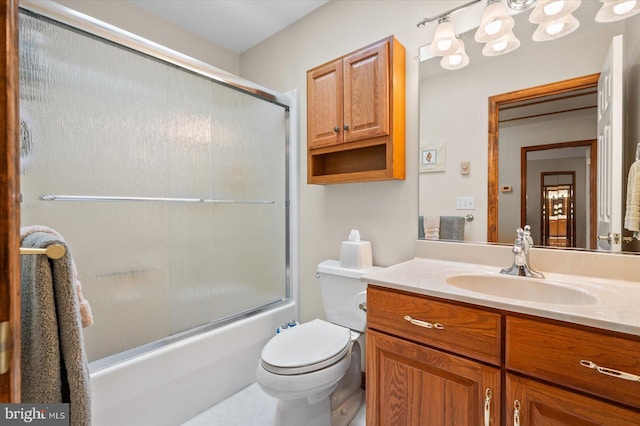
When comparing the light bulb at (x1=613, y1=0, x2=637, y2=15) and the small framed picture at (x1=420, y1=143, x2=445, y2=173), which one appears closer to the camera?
the light bulb at (x1=613, y1=0, x2=637, y2=15)

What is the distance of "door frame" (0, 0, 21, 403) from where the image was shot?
14.9 inches

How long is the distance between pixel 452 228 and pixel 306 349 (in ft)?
3.01

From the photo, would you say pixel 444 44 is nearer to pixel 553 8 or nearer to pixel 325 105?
pixel 553 8

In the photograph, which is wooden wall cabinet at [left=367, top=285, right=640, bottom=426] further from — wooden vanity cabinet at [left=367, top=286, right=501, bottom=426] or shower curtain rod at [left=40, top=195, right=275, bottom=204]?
shower curtain rod at [left=40, top=195, right=275, bottom=204]

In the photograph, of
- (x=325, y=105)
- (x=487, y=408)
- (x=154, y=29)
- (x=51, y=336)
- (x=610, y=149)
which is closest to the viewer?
(x=51, y=336)

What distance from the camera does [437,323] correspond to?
98cm

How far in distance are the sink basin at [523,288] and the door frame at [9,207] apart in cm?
119

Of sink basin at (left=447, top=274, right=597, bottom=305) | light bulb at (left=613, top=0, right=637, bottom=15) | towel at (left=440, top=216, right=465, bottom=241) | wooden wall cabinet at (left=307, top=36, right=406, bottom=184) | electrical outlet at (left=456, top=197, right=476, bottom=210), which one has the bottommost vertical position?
sink basin at (left=447, top=274, right=597, bottom=305)

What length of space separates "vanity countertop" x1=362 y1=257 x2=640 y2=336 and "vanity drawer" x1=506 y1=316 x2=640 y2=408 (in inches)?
1.4

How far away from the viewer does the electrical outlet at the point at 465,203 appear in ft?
4.66

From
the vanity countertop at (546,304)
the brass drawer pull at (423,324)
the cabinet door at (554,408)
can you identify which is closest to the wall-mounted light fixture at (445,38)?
the vanity countertop at (546,304)

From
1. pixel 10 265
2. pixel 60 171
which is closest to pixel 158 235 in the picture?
pixel 60 171

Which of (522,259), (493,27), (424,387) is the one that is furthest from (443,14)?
(424,387)

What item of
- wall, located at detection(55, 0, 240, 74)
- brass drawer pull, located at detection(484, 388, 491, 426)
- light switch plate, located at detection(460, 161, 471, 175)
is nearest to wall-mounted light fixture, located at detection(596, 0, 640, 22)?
light switch plate, located at detection(460, 161, 471, 175)
